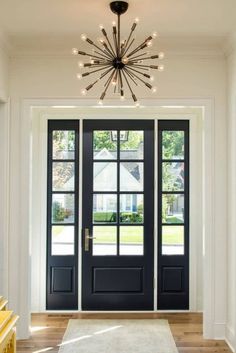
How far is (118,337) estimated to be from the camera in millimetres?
4375

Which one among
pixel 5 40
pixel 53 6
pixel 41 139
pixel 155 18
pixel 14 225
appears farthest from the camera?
pixel 41 139

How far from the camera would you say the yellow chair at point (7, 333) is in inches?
77.7

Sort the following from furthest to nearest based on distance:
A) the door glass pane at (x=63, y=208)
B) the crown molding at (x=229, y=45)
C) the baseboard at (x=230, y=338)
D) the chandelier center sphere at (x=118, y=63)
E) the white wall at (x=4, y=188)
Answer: the door glass pane at (x=63, y=208), the white wall at (x=4, y=188), the baseboard at (x=230, y=338), the crown molding at (x=229, y=45), the chandelier center sphere at (x=118, y=63)

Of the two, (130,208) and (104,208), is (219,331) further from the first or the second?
(104,208)

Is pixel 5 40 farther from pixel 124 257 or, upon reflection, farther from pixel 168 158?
pixel 124 257

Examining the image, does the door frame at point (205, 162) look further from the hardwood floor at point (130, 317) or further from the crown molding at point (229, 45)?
the crown molding at point (229, 45)

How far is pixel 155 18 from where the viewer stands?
3.54 m

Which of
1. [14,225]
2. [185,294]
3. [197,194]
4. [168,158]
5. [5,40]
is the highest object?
[5,40]

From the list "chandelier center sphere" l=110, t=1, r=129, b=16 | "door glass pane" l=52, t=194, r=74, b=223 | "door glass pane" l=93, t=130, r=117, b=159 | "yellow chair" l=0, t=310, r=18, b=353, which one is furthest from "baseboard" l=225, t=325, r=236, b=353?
"chandelier center sphere" l=110, t=1, r=129, b=16

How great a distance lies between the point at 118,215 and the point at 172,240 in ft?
2.46

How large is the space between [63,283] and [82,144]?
1.75m

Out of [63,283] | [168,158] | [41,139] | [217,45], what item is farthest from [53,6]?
[63,283]

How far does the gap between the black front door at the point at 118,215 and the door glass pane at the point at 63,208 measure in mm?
177

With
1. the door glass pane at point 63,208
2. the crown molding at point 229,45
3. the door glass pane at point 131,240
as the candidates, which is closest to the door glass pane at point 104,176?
the door glass pane at point 63,208
